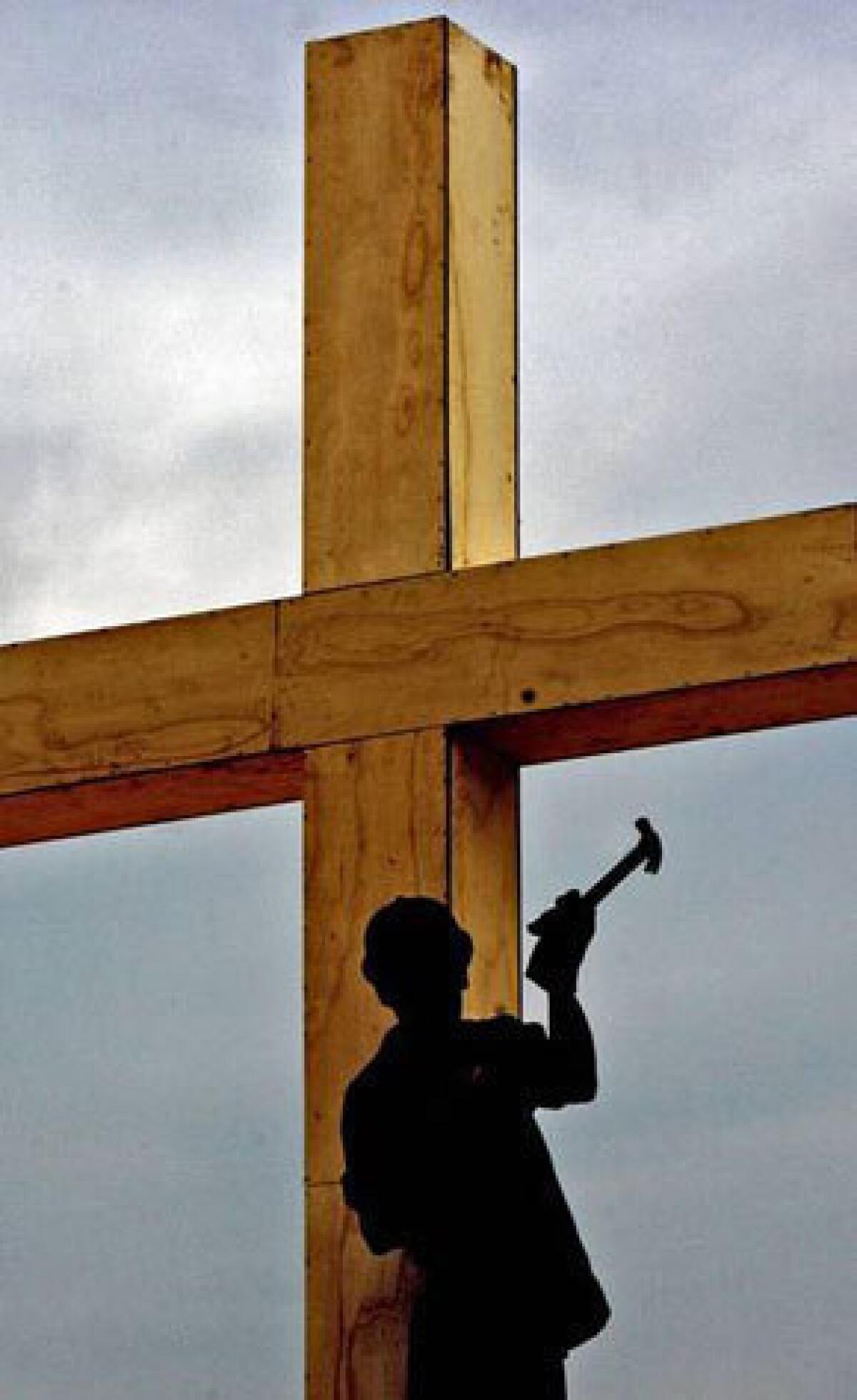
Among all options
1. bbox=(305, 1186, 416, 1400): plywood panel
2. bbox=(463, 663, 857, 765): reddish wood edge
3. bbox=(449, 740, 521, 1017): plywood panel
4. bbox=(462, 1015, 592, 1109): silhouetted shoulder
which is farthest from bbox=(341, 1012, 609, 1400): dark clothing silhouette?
bbox=(463, 663, 857, 765): reddish wood edge

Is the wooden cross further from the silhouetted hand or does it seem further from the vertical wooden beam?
the silhouetted hand

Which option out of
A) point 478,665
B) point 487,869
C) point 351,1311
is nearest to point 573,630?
point 478,665

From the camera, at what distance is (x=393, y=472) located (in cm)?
716

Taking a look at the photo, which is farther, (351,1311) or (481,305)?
(481,305)

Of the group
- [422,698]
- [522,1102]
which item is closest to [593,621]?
[422,698]

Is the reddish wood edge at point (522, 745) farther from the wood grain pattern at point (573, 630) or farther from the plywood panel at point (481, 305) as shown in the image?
the plywood panel at point (481, 305)

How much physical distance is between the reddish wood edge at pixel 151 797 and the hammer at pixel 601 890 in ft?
1.79

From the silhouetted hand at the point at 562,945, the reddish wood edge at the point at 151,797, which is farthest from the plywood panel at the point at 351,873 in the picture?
the silhouetted hand at the point at 562,945

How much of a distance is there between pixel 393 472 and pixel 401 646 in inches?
11.7

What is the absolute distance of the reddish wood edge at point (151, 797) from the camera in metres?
7.13

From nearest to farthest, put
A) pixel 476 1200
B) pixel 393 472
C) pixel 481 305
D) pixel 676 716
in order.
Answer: pixel 476 1200 < pixel 676 716 < pixel 393 472 < pixel 481 305

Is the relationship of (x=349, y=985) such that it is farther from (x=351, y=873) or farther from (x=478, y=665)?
(x=478, y=665)

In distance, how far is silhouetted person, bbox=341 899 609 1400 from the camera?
6594mm

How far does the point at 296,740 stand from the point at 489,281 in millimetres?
762
